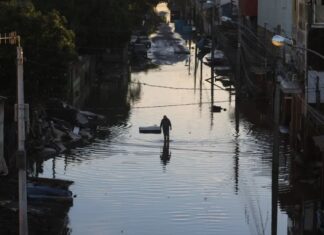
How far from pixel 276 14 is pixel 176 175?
28.7m

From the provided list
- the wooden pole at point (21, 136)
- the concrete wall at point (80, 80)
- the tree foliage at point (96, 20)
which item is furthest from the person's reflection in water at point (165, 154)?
the tree foliage at point (96, 20)

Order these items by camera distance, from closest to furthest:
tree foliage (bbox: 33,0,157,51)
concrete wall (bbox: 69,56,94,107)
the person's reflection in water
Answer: the person's reflection in water
concrete wall (bbox: 69,56,94,107)
tree foliage (bbox: 33,0,157,51)

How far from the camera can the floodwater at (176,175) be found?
2506 centimetres

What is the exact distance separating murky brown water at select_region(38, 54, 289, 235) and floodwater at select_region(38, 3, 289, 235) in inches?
1.0

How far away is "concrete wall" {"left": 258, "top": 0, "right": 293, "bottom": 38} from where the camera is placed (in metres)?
50.1

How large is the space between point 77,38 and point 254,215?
3935cm

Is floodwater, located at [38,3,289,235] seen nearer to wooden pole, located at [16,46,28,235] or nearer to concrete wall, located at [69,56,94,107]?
concrete wall, located at [69,56,94,107]

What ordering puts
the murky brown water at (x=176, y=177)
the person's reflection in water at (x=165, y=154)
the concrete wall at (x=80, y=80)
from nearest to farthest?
1. the murky brown water at (x=176, y=177)
2. the person's reflection in water at (x=165, y=154)
3. the concrete wall at (x=80, y=80)

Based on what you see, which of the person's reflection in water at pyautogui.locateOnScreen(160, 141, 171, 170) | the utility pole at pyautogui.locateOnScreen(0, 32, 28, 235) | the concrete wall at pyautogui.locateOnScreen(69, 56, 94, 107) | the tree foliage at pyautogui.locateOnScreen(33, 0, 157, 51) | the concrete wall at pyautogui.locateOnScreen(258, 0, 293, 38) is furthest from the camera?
the tree foliage at pyautogui.locateOnScreen(33, 0, 157, 51)

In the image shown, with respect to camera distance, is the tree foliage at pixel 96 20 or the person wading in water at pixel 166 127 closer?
the person wading in water at pixel 166 127

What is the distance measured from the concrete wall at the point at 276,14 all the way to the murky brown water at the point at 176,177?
6.25 metres

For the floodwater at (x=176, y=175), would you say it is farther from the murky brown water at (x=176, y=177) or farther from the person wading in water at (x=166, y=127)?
the person wading in water at (x=166, y=127)

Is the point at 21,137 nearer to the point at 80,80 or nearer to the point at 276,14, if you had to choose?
the point at 80,80

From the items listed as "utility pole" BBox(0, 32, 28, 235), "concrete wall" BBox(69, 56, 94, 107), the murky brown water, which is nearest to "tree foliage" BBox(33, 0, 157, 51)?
"concrete wall" BBox(69, 56, 94, 107)
